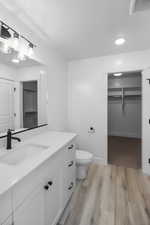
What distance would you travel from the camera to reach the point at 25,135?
175 centimetres

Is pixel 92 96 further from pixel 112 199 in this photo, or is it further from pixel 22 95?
pixel 112 199

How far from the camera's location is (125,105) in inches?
199

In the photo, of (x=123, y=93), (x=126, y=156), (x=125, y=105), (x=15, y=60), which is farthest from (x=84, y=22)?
(x=125, y=105)

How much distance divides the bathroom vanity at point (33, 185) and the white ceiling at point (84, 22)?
1.54 meters

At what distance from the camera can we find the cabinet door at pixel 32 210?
81 cm

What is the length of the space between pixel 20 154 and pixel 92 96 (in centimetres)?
196

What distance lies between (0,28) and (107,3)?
45.3 inches

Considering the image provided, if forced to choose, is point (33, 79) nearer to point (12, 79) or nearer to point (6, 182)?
point (12, 79)

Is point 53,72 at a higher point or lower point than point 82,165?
higher

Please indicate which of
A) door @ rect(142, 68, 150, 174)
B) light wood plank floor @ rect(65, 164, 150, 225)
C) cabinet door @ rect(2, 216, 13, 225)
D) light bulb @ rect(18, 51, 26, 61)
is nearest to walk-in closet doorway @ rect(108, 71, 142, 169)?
door @ rect(142, 68, 150, 174)

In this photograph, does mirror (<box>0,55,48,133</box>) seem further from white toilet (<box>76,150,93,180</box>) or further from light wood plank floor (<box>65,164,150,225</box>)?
light wood plank floor (<box>65,164,150,225</box>)

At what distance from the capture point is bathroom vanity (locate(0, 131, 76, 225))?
2.44 ft

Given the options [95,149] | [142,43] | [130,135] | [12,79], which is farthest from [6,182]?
[130,135]

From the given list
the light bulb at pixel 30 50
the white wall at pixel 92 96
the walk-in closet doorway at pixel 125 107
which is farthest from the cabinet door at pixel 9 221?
the walk-in closet doorway at pixel 125 107
